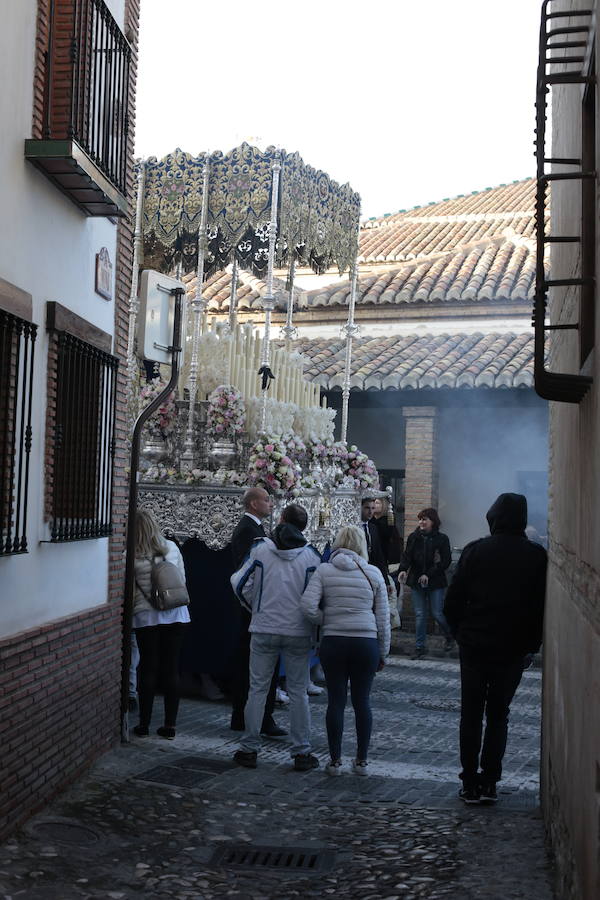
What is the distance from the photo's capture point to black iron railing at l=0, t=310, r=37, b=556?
228 inches

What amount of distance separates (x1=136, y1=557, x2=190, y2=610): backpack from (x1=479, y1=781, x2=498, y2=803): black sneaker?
2.62 metres

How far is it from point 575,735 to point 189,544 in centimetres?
681

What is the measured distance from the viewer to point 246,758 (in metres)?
7.89

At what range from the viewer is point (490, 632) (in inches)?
275

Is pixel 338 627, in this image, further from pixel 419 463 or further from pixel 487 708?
pixel 419 463

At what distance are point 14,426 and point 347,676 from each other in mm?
3196

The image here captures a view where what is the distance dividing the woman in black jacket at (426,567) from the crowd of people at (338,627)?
19.3 ft

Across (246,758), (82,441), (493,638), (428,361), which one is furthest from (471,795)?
(428,361)

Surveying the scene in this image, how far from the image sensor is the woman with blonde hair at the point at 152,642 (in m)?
8.50

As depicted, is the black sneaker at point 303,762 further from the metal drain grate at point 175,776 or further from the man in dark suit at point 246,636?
the man in dark suit at point 246,636

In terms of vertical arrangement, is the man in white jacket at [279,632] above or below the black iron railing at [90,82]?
below

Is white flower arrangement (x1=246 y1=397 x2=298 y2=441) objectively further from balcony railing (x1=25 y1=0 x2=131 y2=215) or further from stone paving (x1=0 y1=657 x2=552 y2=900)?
balcony railing (x1=25 y1=0 x2=131 y2=215)

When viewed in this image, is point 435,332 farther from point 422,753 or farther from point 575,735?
point 575,735

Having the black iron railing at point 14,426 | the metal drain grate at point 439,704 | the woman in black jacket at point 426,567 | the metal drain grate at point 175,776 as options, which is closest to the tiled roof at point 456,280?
the woman in black jacket at point 426,567
